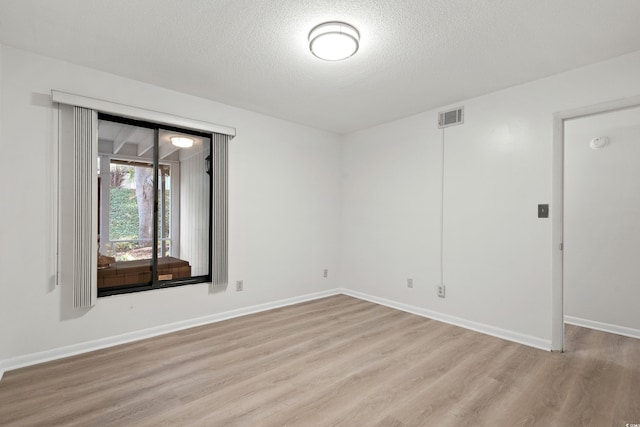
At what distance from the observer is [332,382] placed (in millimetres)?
2354

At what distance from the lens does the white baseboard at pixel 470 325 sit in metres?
3.04

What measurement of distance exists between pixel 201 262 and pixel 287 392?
7.06ft

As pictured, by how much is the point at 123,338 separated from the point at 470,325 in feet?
12.1

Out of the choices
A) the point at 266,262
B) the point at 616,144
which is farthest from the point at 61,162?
the point at 616,144

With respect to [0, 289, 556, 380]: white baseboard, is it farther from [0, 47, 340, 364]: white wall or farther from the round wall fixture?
the round wall fixture

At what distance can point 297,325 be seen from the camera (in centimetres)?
359

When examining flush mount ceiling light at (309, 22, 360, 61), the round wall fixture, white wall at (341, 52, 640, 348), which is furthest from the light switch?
flush mount ceiling light at (309, 22, 360, 61)

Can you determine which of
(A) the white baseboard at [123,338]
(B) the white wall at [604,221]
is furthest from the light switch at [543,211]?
(A) the white baseboard at [123,338]

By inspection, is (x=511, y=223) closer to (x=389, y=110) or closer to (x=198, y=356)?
(x=389, y=110)

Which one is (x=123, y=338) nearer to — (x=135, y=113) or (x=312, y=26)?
(x=135, y=113)

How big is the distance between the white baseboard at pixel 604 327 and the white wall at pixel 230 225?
3178mm

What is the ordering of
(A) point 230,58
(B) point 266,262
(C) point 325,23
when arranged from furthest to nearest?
(B) point 266,262, (A) point 230,58, (C) point 325,23

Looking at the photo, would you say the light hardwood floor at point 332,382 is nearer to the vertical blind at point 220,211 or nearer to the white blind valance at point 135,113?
the vertical blind at point 220,211

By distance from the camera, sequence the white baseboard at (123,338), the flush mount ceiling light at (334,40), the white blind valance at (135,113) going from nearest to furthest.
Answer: the flush mount ceiling light at (334,40) → the white baseboard at (123,338) → the white blind valance at (135,113)
